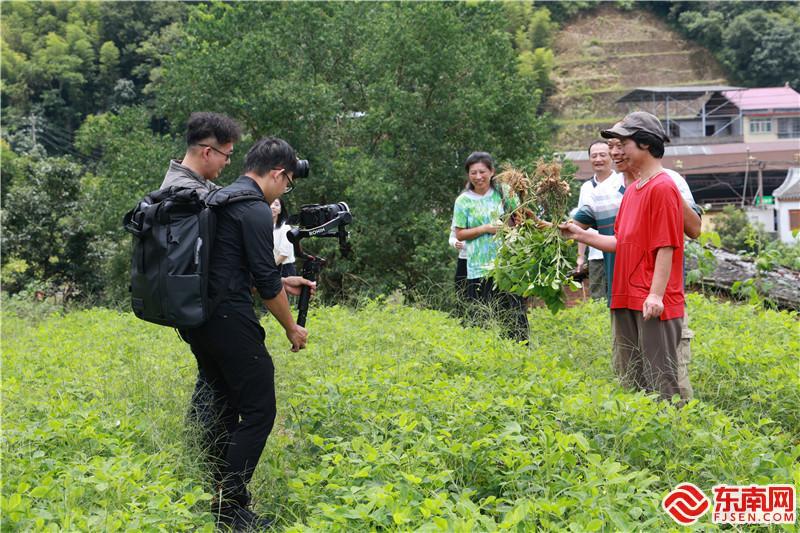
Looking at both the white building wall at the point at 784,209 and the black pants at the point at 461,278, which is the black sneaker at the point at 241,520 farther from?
the white building wall at the point at 784,209

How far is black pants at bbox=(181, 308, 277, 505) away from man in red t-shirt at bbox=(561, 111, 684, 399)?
185cm

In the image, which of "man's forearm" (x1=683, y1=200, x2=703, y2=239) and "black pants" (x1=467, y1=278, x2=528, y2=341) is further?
"black pants" (x1=467, y1=278, x2=528, y2=341)

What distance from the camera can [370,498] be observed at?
9.41ft

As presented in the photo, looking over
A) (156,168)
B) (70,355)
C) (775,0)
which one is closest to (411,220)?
(156,168)

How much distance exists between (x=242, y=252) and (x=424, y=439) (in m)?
1.14

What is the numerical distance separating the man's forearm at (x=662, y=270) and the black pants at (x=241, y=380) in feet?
6.18

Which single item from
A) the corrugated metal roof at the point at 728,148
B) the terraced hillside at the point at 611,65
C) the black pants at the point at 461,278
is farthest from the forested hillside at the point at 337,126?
the terraced hillside at the point at 611,65

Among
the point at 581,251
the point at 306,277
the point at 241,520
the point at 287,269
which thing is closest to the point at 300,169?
the point at 306,277

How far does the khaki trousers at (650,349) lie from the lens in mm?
4043

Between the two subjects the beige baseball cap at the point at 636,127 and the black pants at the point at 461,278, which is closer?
the beige baseball cap at the point at 636,127

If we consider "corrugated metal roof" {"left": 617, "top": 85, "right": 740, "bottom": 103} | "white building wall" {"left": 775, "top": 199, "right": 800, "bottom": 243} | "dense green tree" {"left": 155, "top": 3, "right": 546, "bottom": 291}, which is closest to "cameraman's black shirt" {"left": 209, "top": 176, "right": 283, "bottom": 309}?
"dense green tree" {"left": 155, "top": 3, "right": 546, "bottom": 291}

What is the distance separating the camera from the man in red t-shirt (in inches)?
156

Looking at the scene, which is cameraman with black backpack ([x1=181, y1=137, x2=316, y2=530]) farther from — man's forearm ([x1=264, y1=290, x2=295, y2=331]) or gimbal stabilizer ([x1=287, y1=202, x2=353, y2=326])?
gimbal stabilizer ([x1=287, y1=202, x2=353, y2=326])

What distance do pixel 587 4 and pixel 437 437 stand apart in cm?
7729
